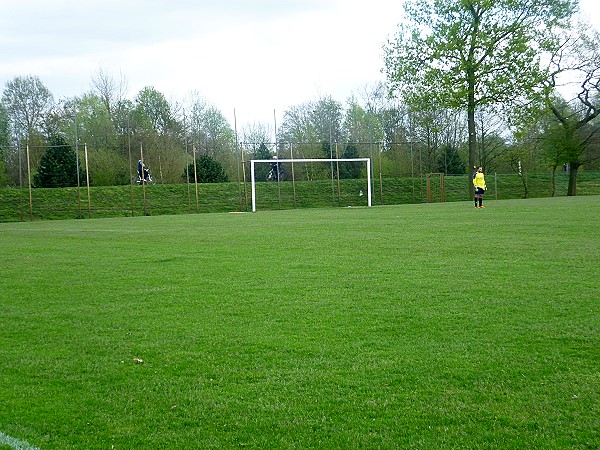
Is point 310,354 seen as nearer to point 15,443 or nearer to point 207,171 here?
point 15,443

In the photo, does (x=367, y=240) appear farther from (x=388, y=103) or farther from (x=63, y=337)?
(x=388, y=103)

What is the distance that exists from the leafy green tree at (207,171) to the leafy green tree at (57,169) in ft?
23.9

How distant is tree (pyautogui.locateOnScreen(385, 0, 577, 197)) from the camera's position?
3897cm

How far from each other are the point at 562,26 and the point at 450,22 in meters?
7.72

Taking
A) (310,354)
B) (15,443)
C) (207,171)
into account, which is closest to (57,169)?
(207,171)

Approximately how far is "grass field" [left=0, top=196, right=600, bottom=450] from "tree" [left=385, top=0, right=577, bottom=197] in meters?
31.0

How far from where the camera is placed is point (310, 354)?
500 centimetres

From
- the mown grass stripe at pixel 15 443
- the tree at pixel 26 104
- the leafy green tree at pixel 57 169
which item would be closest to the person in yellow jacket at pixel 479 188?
the mown grass stripe at pixel 15 443

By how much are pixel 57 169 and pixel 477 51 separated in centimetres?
2736

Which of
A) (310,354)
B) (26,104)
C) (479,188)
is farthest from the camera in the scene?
(26,104)

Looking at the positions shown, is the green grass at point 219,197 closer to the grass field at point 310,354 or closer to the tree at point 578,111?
the tree at point 578,111

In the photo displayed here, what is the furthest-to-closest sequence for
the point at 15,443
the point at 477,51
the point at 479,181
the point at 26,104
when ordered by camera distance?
the point at 26,104
the point at 477,51
the point at 479,181
the point at 15,443

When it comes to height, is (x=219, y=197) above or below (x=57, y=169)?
below

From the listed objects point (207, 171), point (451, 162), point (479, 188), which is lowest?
point (479, 188)
